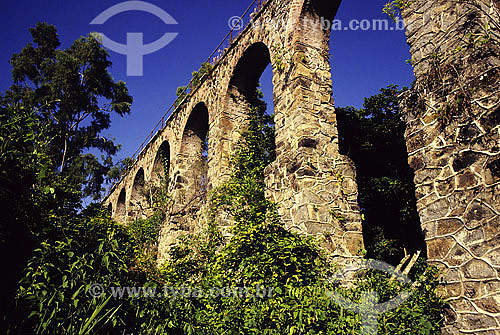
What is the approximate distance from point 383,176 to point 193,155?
7.13 m

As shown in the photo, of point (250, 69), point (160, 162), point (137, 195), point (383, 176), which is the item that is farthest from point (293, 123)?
point (137, 195)

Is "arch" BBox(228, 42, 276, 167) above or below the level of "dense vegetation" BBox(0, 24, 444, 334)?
above

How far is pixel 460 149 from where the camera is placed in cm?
355

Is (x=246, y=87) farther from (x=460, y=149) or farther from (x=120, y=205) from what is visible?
(x=120, y=205)

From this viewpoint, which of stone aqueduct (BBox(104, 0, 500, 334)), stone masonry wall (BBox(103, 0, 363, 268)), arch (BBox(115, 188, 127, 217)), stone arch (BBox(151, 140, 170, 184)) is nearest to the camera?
stone aqueduct (BBox(104, 0, 500, 334))

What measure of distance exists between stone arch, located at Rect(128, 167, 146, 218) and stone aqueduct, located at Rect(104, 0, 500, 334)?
6.98 meters

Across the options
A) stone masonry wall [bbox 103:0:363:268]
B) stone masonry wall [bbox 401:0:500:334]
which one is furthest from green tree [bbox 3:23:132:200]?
stone masonry wall [bbox 401:0:500:334]

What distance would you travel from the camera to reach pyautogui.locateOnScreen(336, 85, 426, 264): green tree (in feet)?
40.0

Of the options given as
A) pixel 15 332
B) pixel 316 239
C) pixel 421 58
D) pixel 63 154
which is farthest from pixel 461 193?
pixel 63 154

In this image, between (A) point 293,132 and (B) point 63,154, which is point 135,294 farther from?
(B) point 63,154

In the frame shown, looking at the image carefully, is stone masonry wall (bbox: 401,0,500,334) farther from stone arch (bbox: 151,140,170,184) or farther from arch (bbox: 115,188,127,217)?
arch (bbox: 115,188,127,217)

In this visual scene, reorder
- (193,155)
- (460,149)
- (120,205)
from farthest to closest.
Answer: (120,205) → (193,155) → (460,149)

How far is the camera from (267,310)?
3.75 m

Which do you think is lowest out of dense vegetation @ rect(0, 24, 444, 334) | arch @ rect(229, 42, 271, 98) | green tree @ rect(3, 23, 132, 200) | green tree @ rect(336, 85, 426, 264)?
dense vegetation @ rect(0, 24, 444, 334)
